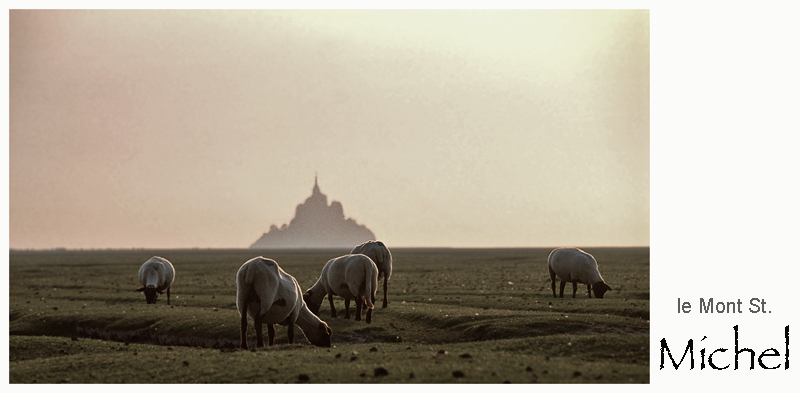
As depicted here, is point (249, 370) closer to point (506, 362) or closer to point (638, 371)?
point (506, 362)

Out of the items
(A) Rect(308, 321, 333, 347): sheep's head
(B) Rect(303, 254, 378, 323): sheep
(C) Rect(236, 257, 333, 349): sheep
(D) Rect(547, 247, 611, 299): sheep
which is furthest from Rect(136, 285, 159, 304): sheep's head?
(D) Rect(547, 247, 611, 299): sheep

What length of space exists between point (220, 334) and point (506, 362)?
14239 millimetres

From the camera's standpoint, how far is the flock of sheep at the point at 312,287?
823 inches

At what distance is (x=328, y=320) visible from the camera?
1119 inches

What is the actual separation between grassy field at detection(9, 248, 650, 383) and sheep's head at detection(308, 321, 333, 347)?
85 cm

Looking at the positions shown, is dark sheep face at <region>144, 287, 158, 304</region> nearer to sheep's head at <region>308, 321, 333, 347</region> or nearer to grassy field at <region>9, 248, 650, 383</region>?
grassy field at <region>9, 248, 650, 383</region>

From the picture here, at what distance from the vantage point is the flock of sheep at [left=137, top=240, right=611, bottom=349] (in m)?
20.9

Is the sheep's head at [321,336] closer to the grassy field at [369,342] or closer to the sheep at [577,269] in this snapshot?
the grassy field at [369,342]

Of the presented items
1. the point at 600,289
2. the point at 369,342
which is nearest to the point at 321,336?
the point at 369,342

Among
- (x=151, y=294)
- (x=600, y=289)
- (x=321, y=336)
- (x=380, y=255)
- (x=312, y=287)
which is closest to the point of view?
(x=321, y=336)

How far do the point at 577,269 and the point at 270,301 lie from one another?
20.0m

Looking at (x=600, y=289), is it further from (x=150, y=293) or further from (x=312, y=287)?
(x=150, y=293)

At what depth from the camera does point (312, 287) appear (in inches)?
1144

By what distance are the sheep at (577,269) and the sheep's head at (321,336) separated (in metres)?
17.5
